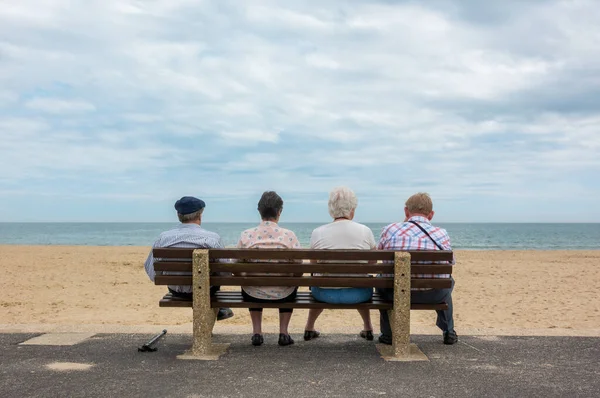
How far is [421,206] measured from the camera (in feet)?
16.7

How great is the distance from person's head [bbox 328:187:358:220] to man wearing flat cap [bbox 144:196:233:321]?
3.60 feet

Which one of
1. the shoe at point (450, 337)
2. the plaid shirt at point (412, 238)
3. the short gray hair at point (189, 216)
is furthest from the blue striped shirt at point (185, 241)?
the shoe at point (450, 337)

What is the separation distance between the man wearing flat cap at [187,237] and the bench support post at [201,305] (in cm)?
22

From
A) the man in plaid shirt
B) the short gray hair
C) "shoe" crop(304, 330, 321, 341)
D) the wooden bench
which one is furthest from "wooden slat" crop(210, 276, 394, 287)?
"shoe" crop(304, 330, 321, 341)

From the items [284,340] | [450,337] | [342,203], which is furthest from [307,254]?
[450,337]

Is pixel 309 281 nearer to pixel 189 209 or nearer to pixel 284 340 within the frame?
pixel 284 340

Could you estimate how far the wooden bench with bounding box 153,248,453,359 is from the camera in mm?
4578

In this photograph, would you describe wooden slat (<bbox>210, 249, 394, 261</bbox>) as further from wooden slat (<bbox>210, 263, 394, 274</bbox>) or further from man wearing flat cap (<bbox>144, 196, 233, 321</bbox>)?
man wearing flat cap (<bbox>144, 196, 233, 321</bbox>)

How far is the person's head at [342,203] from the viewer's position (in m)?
4.92

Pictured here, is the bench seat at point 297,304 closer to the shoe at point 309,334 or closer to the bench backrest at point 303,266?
the bench backrest at point 303,266

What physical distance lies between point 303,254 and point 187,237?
1.16 m

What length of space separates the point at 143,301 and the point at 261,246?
6.48 m

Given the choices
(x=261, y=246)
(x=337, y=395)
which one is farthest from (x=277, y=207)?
(x=337, y=395)

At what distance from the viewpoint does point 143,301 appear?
10.6 m
